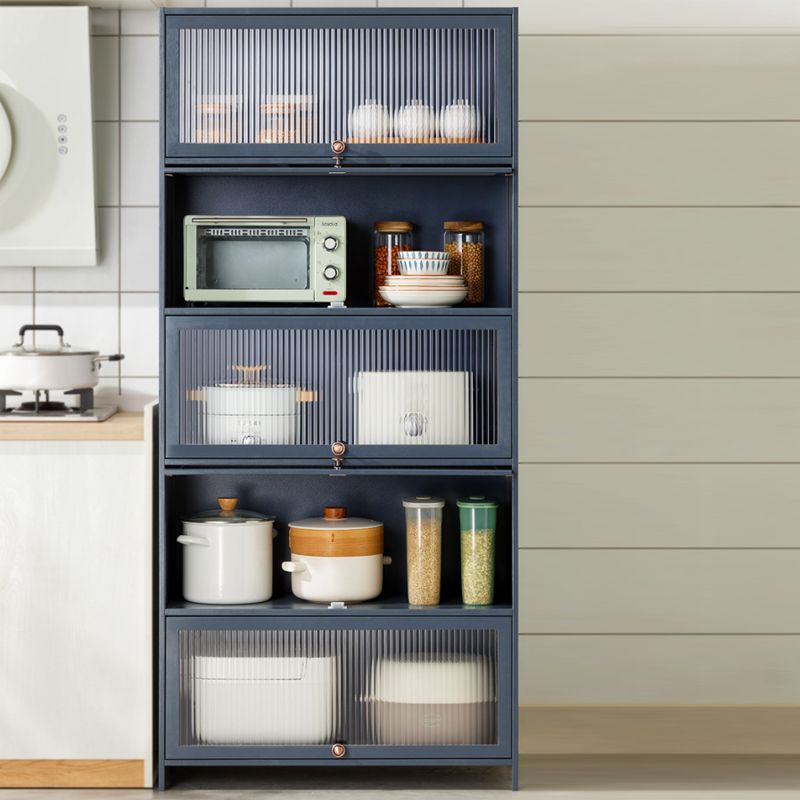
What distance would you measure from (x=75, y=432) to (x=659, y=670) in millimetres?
1700

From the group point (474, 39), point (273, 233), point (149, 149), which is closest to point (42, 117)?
point (149, 149)

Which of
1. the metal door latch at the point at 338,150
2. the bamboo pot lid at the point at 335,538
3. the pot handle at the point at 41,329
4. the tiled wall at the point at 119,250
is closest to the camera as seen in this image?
the metal door latch at the point at 338,150

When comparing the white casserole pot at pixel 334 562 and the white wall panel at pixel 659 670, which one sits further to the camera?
the white wall panel at pixel 659 670

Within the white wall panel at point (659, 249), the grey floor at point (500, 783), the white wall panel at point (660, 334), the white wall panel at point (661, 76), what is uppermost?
the white wall panel at point (661, 76)

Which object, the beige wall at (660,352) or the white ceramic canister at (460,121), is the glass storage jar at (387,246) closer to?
the white ceramic canister at (460,121)

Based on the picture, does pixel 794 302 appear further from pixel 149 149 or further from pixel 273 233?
pixel 149 149

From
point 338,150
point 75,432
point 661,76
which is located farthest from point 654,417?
point 75,432

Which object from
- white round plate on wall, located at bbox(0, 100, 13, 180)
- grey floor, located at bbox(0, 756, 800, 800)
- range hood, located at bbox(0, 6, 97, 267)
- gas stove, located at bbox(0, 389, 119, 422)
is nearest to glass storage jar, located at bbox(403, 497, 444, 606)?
grey floor, located at bbox(0, 756, 800, 800)

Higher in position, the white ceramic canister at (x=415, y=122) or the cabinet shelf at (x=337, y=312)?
the white ceramic canister at (x=415, y=122)

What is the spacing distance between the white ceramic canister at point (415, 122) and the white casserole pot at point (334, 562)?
948 mm

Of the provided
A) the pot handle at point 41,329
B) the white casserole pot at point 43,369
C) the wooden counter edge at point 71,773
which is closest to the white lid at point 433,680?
the wooden counter edge at point 71,773

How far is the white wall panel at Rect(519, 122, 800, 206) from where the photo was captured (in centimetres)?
301

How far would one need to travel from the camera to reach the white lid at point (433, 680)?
265cm

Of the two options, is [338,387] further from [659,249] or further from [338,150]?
[659,249]
